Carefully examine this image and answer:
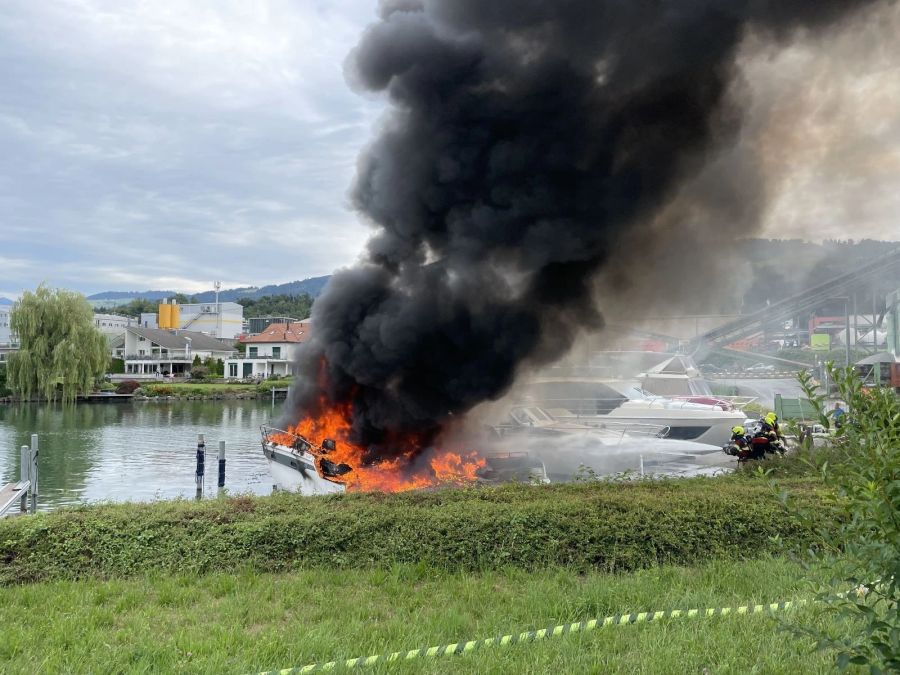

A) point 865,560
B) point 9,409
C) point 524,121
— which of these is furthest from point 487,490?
point 9,409

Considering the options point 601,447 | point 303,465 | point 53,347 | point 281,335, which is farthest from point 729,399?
point 281,335

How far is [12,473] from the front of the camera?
17594 millimetres

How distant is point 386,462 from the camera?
13.2m

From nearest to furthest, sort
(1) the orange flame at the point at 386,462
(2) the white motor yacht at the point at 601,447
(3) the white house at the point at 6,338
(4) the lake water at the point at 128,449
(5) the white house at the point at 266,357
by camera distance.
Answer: (1) the orange flame at the point at 386,462
(2) the white motor yacht at the point at 601,447
(4) the lake water at the point at 128,449
(3) the white house at the point at 6,338
(5) the white house at the point at 266,357

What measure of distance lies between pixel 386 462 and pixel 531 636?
9.23 meters

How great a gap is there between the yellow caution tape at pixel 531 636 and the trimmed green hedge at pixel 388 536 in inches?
44.2

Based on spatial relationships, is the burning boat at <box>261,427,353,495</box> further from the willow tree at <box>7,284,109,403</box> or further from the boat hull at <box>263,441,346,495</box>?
the willow tree at <box>7,284,109,403</box>

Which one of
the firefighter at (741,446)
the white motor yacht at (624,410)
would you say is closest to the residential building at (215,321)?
the white motor yacht at (624,410)

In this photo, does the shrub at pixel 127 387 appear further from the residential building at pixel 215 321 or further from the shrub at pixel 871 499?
the shrub at pixel 871 499

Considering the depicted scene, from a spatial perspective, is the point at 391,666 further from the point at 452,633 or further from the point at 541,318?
the point at 541,318

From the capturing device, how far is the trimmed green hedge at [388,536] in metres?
5.59

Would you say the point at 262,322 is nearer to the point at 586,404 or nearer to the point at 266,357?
the point at 266,357

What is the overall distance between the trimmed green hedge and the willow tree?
36.6 metres

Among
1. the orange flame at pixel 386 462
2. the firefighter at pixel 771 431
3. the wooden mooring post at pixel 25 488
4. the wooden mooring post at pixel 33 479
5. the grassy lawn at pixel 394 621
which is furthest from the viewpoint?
the orange flame at pixel 386 462
